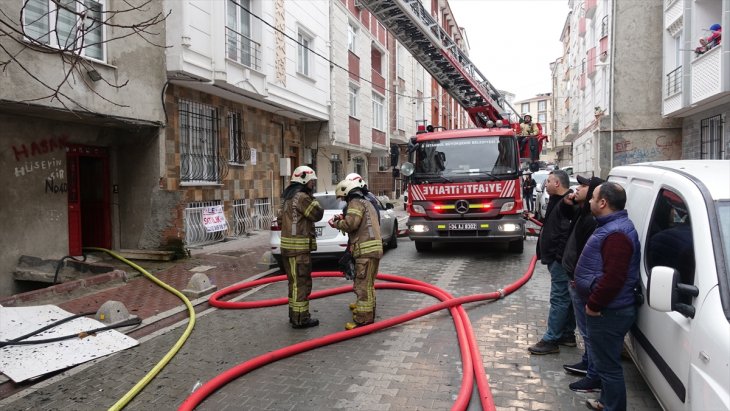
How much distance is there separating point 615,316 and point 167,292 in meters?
6.19

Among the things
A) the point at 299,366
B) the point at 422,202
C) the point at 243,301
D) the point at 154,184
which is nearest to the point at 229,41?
the point at 154,184

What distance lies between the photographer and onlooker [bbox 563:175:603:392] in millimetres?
3701

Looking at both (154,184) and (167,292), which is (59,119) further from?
(167,292)

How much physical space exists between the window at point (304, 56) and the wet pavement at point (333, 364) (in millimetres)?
10026

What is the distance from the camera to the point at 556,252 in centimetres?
452

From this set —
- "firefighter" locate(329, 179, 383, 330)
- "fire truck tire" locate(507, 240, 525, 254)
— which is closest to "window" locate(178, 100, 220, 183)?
"firefighter" locate(329, 179, 383, 330)

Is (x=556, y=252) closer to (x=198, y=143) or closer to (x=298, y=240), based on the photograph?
(x=298, y=240)

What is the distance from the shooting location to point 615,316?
306 centimetres

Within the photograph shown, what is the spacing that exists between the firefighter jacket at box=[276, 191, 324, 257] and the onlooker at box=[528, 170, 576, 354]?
2398 mm

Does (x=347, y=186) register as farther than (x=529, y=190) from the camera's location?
No

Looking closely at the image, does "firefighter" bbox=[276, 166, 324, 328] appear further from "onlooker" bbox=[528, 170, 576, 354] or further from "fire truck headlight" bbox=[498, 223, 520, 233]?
"fire truck headlight" bbox=[498, 223, 520, 233]

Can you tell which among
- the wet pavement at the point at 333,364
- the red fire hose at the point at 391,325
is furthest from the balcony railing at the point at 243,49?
the wet pavement at the point at 333,364

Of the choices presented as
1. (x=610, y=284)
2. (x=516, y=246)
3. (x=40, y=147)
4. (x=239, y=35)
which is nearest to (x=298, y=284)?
(x=610, y=284)

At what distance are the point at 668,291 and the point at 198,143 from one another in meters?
10.7
